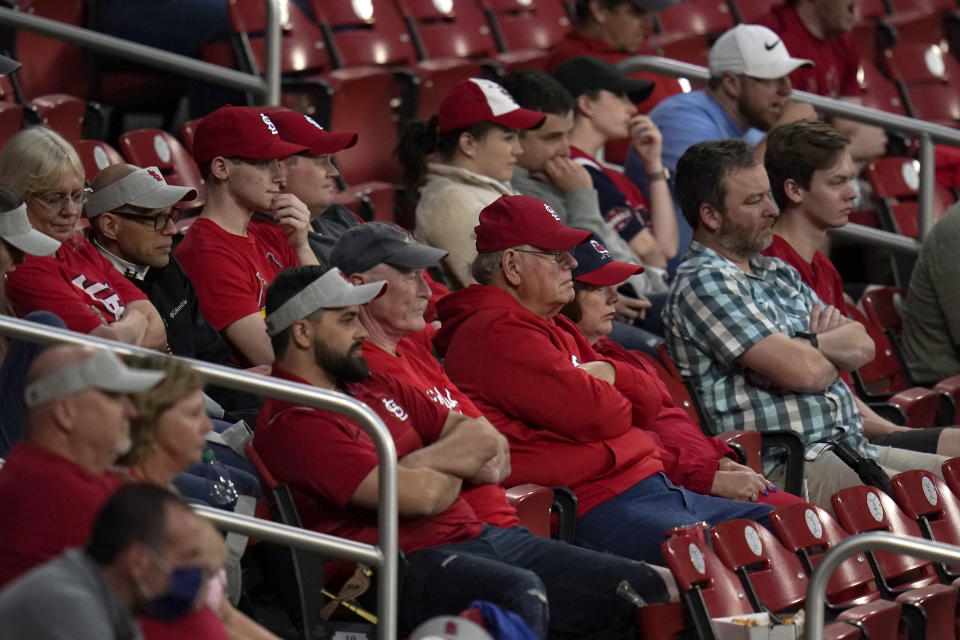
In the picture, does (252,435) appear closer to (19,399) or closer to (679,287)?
(19,399)

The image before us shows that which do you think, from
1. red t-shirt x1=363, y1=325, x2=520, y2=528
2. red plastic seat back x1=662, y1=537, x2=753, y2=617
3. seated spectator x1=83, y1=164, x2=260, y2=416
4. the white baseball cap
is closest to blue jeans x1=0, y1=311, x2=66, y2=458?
seated spectator x1=83, y1=164, x2=260, y2=416

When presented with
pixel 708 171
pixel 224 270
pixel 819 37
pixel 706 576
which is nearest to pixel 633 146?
pixel 708 171

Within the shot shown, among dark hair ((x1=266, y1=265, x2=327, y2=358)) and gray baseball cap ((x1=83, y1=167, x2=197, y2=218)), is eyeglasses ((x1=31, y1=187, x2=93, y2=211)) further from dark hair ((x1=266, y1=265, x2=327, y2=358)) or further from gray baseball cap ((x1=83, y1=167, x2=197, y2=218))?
dark hair ((x1=266, y1=265, x2=327, y2=358))

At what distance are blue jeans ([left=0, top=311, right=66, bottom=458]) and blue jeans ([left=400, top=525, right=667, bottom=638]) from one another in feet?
2.99

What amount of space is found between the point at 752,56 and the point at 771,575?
3047 mm

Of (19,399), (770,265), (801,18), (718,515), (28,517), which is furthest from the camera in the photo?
(801,18)

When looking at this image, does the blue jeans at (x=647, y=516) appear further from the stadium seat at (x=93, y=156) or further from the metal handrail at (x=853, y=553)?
the stadium seat at (x=93, y=156)

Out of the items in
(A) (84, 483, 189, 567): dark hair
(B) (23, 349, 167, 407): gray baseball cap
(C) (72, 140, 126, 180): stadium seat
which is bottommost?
(C) (72, 140, 126, 180): stadium seat

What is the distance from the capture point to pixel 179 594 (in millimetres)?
2678

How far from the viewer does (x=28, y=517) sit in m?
2.92

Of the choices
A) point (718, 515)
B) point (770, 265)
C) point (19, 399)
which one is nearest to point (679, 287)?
point (770, 265)

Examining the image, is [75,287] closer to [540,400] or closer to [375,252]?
[375,252]

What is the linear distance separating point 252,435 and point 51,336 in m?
0.81

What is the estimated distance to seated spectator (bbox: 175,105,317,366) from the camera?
4652mm
